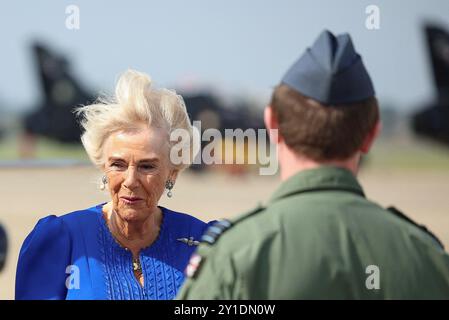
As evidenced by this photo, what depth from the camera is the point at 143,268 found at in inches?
140

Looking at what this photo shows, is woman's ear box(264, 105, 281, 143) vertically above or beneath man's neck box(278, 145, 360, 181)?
above

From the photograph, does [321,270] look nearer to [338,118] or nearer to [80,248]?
[338,118]

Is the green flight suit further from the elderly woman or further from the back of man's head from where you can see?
the elderly woman

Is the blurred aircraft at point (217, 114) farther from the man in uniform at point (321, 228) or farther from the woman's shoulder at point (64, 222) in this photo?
the man in uniform at point (321, 228)

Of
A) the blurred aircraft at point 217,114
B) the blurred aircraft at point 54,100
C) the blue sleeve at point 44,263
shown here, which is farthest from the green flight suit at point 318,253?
the blurred aircraft at point 54,100

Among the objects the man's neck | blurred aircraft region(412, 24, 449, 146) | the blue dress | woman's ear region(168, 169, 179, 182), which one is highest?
blurred aircraft region(412, 24, 449, 146)

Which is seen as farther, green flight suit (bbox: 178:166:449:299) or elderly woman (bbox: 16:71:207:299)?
elderly woman (bbox: 16:71:207:299)

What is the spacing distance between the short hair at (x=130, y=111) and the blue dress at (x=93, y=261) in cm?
A: 27

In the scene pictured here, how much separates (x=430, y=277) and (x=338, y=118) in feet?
1.19

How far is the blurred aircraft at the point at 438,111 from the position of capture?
33625 mm

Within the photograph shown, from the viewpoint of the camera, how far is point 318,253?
6.20ft

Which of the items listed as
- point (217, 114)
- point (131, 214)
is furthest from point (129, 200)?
point (217, 114)

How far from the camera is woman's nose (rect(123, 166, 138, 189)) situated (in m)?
3.65

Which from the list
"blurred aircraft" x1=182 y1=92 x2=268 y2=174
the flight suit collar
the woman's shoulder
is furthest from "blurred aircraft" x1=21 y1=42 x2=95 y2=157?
the flight suit collar
